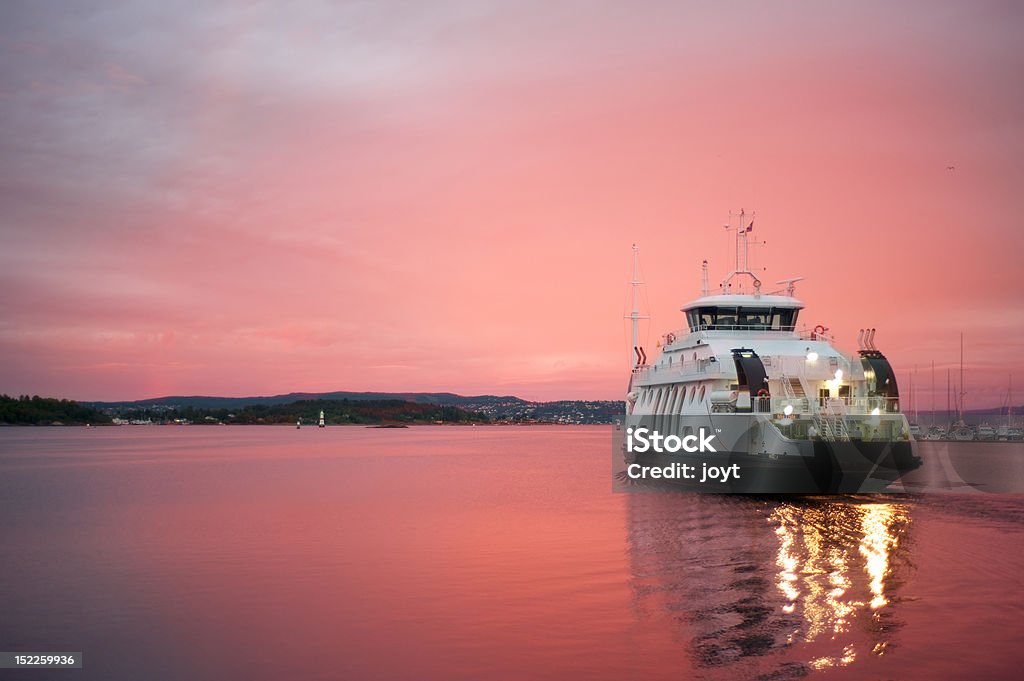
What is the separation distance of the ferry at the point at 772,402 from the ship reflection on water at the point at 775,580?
1.95m

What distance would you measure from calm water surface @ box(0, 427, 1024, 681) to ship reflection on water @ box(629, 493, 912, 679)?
92 mm

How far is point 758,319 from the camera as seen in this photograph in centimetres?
4925

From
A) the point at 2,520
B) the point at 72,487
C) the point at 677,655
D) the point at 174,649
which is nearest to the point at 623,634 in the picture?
the point at 677,655

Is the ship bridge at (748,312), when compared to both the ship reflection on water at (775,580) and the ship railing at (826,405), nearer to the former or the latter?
the ship railing at (826,405)

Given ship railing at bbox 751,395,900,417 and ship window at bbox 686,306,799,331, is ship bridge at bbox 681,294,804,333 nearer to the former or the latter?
ship window at bbox 686,306,799,331

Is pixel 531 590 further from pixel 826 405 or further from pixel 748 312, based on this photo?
pixel 748 312

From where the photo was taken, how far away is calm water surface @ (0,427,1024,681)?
626 inches

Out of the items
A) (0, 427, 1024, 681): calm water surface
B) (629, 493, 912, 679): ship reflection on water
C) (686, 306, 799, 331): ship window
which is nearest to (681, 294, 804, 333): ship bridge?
(686, 306, 799, 331): ship window

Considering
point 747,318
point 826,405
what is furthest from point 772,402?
point 747,318

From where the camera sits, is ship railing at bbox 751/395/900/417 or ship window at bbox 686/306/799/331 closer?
ship railing at bbox 751/395/900/417

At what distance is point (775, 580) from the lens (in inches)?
869

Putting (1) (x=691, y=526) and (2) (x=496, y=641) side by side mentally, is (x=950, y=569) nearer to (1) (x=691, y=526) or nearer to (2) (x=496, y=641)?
(1) (x=691, y=526)

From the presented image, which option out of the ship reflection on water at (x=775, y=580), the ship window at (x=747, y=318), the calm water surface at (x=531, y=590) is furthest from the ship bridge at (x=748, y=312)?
the ship reflection on water at (x=775, y=580)

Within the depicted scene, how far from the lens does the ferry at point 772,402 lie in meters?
37.2
